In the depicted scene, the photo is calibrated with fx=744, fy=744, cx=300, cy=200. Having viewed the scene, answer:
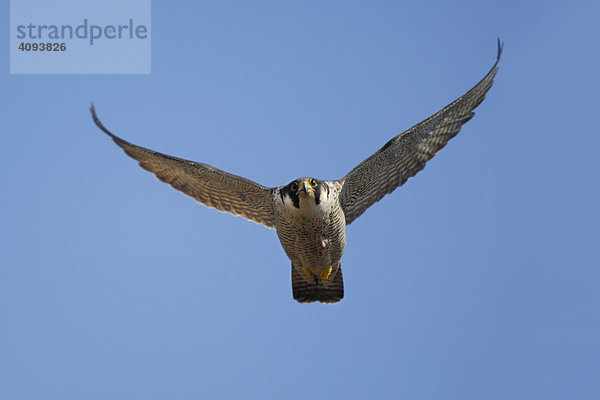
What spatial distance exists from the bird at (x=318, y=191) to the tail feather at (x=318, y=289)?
0.02 metres

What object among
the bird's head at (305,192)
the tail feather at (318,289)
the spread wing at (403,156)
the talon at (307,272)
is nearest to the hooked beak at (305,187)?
the bird's head at (305,192)

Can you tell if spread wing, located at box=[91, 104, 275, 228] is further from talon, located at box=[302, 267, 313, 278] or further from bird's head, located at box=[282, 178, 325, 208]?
bird's head, located at box=[282, 178, 325, 208]

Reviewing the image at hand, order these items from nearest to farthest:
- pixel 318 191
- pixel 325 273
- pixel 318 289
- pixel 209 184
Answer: pixel 318 191 → pixel 325 273 → pixel 318 289 → pixel 209 184

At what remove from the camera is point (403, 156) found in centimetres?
1130

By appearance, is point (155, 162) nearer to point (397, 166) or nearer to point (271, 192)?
point (271, 192)

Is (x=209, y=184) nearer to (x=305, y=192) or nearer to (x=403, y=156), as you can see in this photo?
(x=305, y=192)

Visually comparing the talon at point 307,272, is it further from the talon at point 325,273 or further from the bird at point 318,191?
the talon at point 325,273

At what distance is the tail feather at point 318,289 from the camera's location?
1166cm

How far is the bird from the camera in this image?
10227 millimetres

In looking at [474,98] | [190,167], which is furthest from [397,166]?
[190,167]

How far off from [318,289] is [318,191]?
2.30 metres

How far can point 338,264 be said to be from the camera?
37.3 ft

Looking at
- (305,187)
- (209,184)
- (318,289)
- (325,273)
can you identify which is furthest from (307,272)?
(209,184)

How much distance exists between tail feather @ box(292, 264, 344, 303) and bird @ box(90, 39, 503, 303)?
0.05 ft
